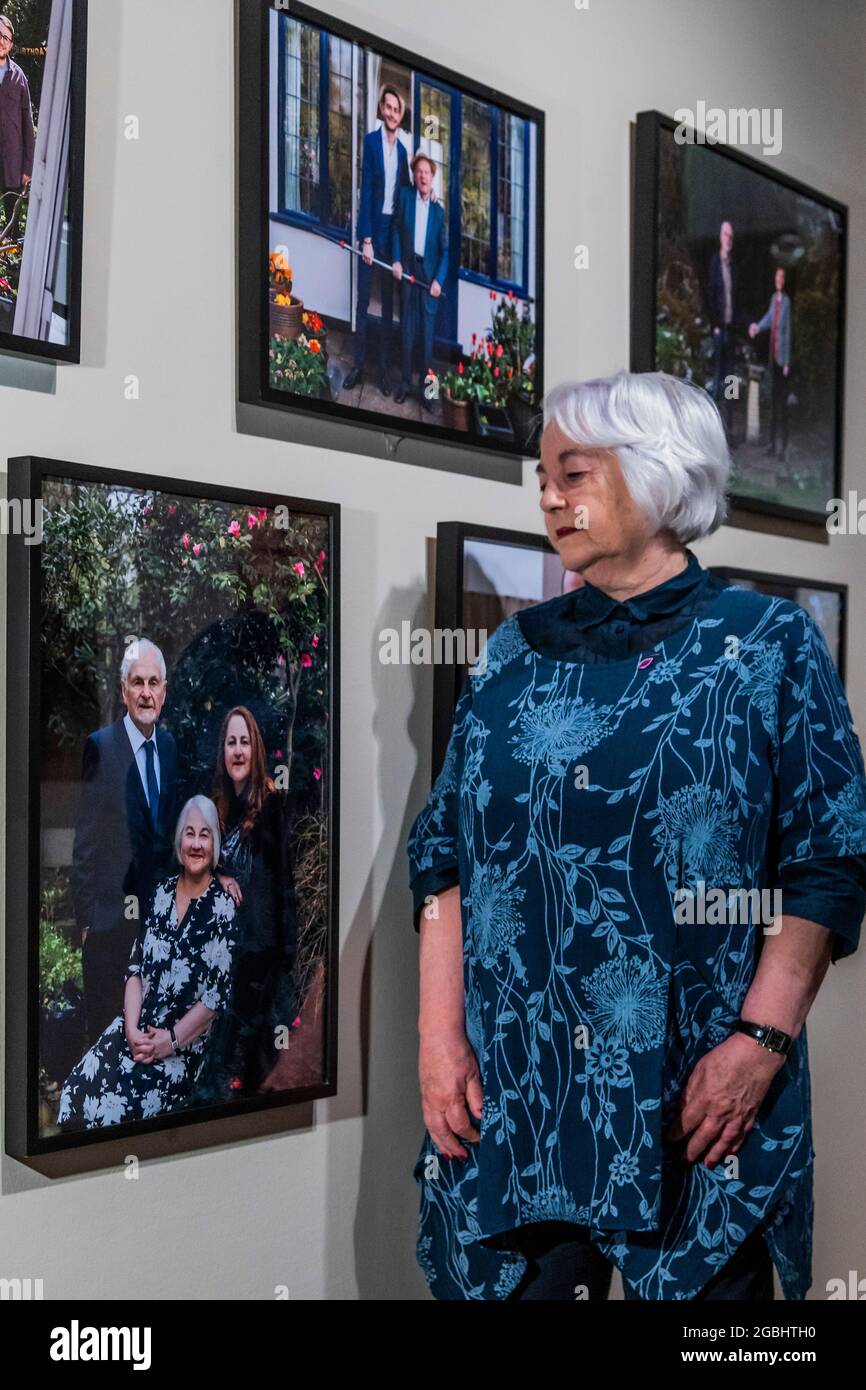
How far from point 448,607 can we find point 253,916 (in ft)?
1.58

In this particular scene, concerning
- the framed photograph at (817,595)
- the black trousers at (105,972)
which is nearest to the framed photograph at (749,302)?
the framed photograph at (817,595)

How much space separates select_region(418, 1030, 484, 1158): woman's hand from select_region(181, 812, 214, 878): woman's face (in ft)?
1.02

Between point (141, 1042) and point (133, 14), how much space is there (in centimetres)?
110

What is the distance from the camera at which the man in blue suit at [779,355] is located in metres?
2.50

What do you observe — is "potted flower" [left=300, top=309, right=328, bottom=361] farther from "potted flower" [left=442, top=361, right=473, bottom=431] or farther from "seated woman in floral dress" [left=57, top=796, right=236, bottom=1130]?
"seated woman in floral dress" [left=57, top=796, right=236, bottom=1130]

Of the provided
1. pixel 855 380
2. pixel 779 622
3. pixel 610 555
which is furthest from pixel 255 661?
pixel 855 380

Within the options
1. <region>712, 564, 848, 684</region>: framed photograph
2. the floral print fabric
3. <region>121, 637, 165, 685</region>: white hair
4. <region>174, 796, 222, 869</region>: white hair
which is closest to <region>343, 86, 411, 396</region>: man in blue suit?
<region>121, 637, 165, 685</region>: white hair

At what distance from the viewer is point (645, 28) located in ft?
7.47

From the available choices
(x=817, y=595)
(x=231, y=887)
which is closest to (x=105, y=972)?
(x=231, y=887)

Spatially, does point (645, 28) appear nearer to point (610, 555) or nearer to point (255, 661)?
point (610, 555)

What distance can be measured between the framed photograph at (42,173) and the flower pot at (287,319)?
0.85 ft

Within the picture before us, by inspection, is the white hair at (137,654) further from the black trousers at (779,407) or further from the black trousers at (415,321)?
the black trousers at (779,407)

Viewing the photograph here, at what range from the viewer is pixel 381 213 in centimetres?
182

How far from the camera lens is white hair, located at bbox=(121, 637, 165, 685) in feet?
5.02
